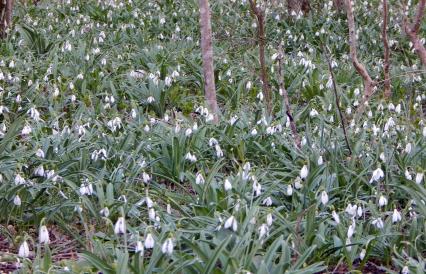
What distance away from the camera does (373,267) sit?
4027 millimetres

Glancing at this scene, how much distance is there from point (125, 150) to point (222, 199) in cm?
136

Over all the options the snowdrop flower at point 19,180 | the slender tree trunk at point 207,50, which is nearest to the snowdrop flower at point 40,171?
the snowdrop flower at point 19,180

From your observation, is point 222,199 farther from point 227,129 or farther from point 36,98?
point 36,98

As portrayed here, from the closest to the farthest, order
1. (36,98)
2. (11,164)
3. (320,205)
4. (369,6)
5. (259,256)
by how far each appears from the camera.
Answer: (259,256)
(320,205)
(11,164)
(36,98)
(369,6)

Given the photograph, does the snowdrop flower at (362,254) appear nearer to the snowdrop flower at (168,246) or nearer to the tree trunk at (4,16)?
the snowdrop flower at (168,246)

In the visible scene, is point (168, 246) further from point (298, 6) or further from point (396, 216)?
point (298, 6)

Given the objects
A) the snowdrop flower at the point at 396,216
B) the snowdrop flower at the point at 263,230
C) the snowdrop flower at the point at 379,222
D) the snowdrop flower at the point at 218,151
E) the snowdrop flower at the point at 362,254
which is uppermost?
the snowdrop flower at the point at 218,151

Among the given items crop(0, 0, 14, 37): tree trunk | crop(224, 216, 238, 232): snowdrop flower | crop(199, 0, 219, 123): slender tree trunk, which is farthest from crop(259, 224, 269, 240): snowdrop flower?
crop(0, 0, 14, 37): tree trunk

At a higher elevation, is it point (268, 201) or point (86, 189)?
point (86, 189)

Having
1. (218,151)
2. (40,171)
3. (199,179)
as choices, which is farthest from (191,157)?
(40,171)

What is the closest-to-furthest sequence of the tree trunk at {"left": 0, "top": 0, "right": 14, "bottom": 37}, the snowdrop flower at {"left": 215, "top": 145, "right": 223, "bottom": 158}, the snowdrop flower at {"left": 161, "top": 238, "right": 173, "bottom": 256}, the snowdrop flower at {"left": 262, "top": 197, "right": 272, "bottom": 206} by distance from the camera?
the snowdrop flower at {"left": 161, "top": 238, "right": 173, "bottom": 256} → the snowdrop flower at {"left": 262, "top": 197, "right": 272, "bottom": 206} → the snowdrop flower at {"left": 215, "top": 145, "right": 223, "bottom": 158} → the tree trunk at {"left": 0, "top": 0, "right": 14, "bottom": 37}

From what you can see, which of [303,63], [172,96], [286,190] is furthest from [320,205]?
[303,63]

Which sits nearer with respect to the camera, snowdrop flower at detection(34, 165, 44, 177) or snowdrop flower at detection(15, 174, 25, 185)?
snowdrop flower at detection(15, 174, 25, 185)

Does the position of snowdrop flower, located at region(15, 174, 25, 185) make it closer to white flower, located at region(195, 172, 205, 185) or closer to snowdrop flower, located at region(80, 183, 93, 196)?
snowdrop flower, located at region(80, 183, 93, 196)
